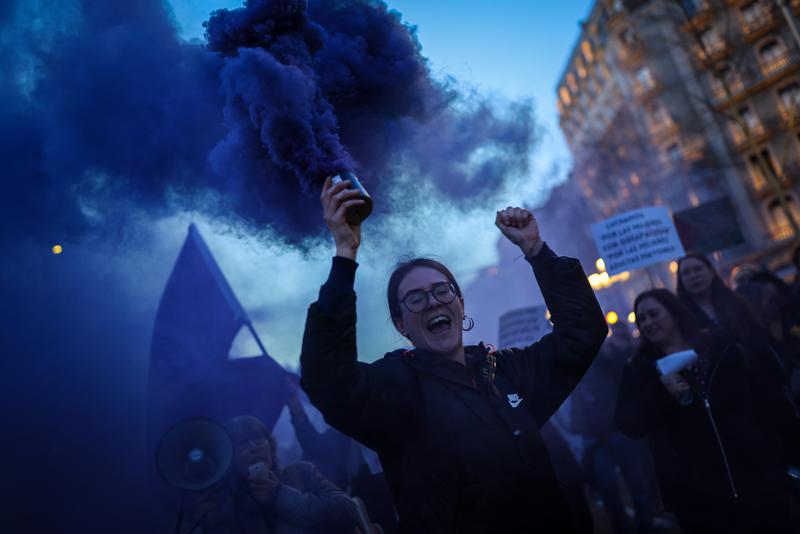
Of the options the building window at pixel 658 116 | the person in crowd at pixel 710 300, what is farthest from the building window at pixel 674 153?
the person in crowd at pixel 710 300

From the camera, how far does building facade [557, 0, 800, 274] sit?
27.1 metres

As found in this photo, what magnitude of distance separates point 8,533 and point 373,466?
2537 mm

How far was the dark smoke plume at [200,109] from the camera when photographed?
270 cm

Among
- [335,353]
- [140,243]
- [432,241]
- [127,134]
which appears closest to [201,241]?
[140,243]

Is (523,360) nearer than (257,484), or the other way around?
(523,360)

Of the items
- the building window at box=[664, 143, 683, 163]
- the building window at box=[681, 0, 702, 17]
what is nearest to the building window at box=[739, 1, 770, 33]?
the building window at box=[681, 0, 702, 17]

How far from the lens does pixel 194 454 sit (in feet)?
10.7

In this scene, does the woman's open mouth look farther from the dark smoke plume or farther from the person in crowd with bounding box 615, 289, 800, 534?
→ the person in crowd with bounding box 615, 289, 800, 534

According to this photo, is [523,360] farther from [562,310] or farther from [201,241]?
[201,241]

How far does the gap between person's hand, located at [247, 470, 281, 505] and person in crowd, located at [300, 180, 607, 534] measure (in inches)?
59.7

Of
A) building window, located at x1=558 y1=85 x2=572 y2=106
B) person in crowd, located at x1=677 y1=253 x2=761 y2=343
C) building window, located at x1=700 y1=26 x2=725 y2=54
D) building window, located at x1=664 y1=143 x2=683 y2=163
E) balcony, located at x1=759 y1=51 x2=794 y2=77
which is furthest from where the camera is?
building window, located at x1=558 y1=85 x2=572 y2=106

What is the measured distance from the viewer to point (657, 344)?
347 cm

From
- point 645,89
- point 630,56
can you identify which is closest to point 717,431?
point 645,89

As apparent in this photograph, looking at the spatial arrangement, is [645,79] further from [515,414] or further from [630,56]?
[515,414]
